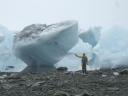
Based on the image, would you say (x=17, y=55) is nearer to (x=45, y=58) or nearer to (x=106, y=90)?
(x=45, y=58)

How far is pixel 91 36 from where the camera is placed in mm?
17781

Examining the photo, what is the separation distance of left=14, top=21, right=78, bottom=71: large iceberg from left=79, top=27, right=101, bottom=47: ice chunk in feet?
9.50

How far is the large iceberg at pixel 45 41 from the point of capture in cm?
1374

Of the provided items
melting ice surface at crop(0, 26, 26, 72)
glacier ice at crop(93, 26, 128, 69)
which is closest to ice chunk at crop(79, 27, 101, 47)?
glacier ice at crop(93, 26, 128, 69)

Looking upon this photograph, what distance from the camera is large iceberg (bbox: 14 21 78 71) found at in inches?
541

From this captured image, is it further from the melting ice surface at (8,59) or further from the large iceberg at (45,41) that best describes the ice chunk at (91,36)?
the melting ice surface at (8,59)

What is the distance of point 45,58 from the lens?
14586 millimetres

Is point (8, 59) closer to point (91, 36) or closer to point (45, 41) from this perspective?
point (45, 41)

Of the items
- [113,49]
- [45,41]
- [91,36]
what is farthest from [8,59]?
[113,49]

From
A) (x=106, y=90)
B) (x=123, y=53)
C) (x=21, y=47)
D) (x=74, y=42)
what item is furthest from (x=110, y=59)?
(x=106, y=90)

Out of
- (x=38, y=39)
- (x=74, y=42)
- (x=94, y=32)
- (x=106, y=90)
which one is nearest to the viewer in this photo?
(x=106, y=90)

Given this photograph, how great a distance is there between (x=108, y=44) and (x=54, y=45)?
106 inches

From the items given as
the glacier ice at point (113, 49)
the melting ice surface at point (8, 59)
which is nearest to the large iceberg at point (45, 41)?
the melting ice surface at point (8, 59)

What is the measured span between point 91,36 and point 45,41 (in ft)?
15.1
